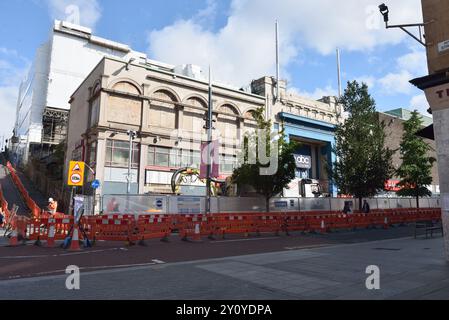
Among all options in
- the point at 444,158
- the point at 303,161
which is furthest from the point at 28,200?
the point at 303,161

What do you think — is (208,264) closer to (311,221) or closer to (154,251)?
(154,251)

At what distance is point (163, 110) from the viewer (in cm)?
3491

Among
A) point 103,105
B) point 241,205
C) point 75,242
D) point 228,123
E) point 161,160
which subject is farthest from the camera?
point 228,123

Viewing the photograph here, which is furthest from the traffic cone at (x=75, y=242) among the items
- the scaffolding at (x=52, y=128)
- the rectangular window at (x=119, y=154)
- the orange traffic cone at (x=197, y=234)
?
the scaffolding at (x=52, y=128)

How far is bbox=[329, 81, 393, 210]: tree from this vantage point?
28469 mm

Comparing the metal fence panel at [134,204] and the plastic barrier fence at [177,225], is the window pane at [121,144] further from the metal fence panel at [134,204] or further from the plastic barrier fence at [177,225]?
the plastic barrier fence at [177,225]

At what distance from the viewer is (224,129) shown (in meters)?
38.6

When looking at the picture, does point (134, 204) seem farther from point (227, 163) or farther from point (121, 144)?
point (227, 163)

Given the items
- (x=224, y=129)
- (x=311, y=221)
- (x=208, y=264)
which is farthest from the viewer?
(x=224, y=129)

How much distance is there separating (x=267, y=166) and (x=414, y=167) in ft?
62.8

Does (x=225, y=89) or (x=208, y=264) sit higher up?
(x=225, y=89)

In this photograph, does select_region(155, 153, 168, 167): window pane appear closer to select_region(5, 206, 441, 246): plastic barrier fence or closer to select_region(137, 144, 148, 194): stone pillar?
select_region(137, 144, 148, 194): stone pillar
